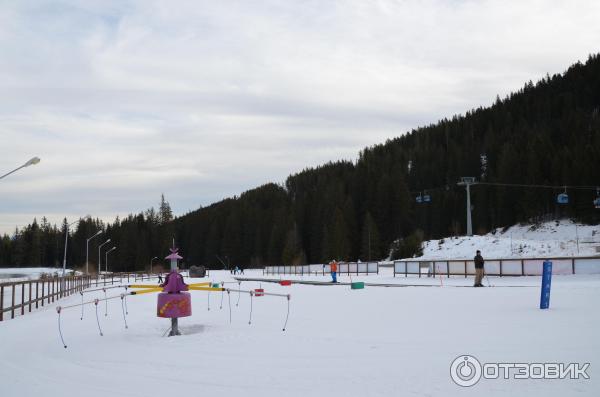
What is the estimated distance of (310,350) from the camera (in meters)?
13.3

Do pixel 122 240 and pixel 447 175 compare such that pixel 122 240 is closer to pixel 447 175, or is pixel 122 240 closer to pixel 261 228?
pixel 261 228

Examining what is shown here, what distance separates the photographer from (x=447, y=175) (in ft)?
548

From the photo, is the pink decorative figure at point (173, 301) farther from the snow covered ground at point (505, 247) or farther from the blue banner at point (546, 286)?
the snow covered ground at point (505, 247)

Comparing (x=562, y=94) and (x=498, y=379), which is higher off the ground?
(x=562, y=94)

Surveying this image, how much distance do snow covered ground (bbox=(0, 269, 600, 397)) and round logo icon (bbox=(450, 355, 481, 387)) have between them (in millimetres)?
166

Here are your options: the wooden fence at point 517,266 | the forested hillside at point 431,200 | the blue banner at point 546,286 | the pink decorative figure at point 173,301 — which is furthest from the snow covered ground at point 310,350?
the forested hillside at point 431,200

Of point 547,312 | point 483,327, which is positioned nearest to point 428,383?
point 483,327

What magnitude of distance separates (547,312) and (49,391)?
14.0 metres

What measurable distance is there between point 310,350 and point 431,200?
412 ft

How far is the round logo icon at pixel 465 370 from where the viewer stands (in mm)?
9656

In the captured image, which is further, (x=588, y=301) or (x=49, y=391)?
(x=588, y=301)

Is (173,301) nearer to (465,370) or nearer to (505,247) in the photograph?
(465,370)

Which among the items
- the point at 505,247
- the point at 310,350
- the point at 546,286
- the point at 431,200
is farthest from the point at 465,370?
the point at 431,200

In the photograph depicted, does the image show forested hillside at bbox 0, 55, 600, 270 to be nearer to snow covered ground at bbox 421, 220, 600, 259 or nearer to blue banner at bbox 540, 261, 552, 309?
snow covered ground at bbox 421, 220, 600, 259
